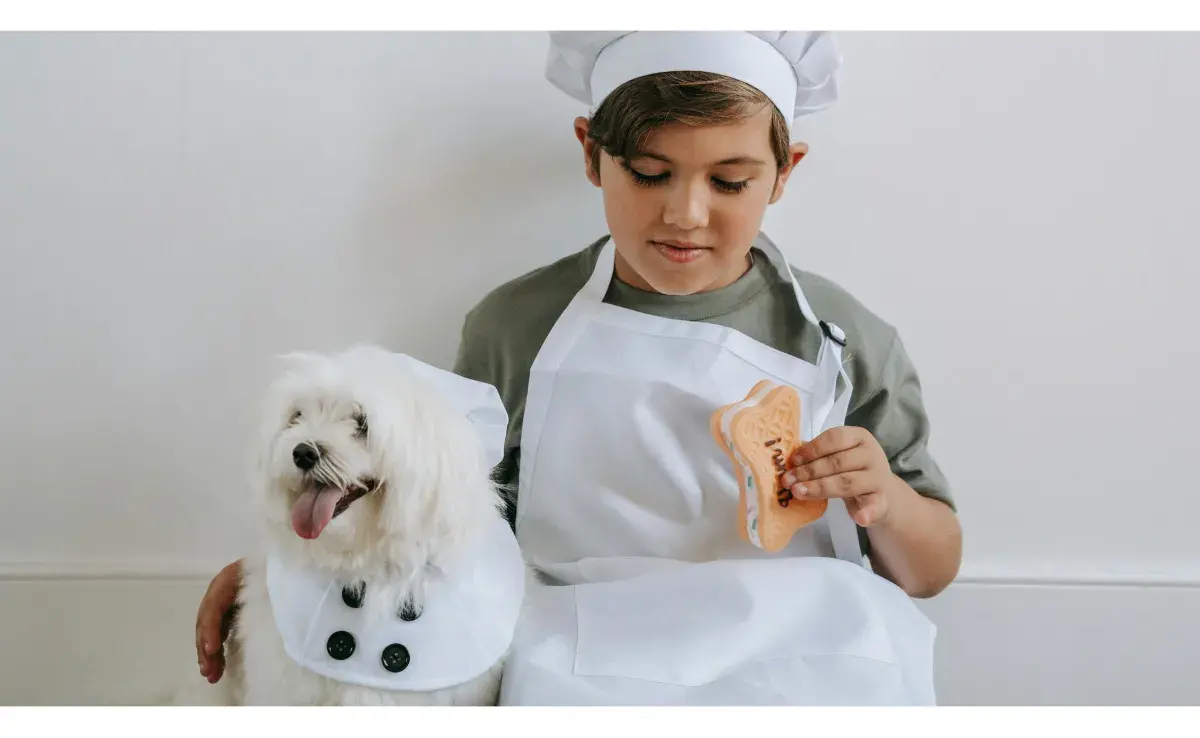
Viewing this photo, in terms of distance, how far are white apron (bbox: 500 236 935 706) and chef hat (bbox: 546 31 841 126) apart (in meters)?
0.18

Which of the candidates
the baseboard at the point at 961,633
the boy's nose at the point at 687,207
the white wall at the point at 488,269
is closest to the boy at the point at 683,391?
the boy's nose at the point at 687,207

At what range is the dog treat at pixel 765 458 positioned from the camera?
2.65ft

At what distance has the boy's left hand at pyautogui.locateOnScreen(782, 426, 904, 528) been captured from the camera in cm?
82

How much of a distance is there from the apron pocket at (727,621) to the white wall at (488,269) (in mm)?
371

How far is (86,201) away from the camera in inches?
41.5

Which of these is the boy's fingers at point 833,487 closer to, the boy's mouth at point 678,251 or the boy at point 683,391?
the boy at point 683,391

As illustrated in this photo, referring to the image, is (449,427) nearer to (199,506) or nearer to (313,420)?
(313,420)

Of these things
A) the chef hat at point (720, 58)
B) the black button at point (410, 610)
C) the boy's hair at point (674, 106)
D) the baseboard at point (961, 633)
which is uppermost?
the chef hat at point (720, 58)

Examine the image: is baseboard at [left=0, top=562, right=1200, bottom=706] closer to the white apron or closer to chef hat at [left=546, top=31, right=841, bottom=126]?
the white apron

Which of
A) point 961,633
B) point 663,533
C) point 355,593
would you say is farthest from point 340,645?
point 961,633

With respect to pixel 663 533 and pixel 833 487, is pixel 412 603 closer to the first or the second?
pixel 663 533

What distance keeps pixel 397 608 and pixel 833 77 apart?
66 cm

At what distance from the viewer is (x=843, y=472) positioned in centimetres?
83

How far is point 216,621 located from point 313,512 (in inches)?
11.1
